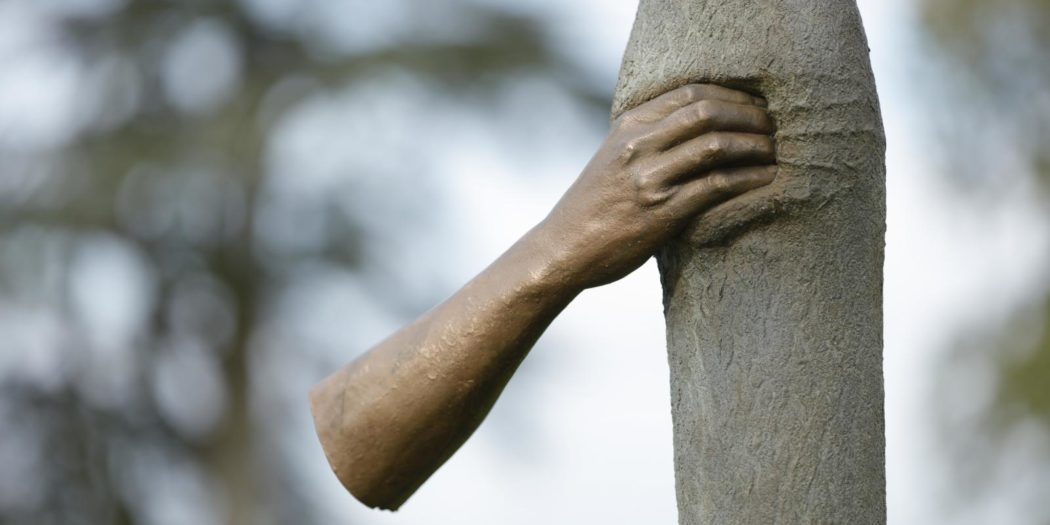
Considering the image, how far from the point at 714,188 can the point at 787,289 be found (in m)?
0.21

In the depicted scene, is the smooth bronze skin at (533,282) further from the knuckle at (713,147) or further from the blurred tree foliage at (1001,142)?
the blurred tree foliage at (1001,142)

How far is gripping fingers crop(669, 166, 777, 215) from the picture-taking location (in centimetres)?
204

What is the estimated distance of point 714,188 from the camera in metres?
2.04

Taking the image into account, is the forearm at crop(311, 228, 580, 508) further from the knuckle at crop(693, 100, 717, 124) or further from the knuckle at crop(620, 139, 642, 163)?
the knuckle at crop(693, 100, 717, 124)

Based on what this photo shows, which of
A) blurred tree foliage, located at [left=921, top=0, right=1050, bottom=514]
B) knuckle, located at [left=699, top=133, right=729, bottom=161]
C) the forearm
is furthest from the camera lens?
blurred tree foliage, located at [left=921, top=0, right=1050, bottom=514]

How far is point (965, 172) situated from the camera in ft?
29.7

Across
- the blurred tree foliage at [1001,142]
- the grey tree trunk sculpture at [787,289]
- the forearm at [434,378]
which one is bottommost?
the forearm at [434,378]

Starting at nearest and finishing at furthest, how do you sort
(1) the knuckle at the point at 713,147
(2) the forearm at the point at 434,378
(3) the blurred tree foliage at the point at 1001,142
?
1. (1) the knuckle at the point at 713,147
2. (2) the forearm at the point at 434,378
3. (3) the blurred tree foliage at the point at 1001,142

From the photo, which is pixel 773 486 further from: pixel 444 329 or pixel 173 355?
pixel 173 355

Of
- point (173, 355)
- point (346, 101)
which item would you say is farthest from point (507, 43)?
point (173, 355)

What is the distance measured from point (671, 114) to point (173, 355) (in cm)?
769

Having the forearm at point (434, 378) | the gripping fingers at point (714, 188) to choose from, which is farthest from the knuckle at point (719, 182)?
the forearm at point (434, 378)

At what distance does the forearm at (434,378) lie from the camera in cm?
214

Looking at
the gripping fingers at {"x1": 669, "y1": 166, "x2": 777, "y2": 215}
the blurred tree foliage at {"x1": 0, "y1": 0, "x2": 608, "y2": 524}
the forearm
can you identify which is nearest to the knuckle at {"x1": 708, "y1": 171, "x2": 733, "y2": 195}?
the gripping fingers at {"x1": 669, "y1": 166, "x2": 777, "y2": 215}
